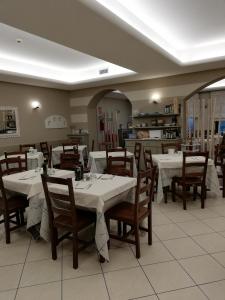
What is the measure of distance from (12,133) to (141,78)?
405 centimetres

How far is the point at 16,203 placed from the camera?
10.4 ft

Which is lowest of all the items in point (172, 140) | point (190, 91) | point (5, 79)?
point (172, 140)

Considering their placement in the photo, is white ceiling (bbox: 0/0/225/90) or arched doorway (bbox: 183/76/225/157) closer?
white ceiling (bbox: 0/0/225/90)

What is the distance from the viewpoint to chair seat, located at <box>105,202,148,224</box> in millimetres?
2621

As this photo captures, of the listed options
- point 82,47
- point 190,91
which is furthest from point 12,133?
point 190,91

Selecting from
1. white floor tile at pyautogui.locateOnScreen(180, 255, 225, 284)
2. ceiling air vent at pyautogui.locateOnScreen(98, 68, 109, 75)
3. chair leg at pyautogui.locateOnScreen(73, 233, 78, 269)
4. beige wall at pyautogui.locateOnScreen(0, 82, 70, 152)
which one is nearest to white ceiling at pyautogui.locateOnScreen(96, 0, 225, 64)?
ceiling air vent at pyautogui.locateOnScreen(98, 68, 109, 75)

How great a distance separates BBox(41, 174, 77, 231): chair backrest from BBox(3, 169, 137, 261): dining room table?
0.14m

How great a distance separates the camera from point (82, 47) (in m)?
3.87

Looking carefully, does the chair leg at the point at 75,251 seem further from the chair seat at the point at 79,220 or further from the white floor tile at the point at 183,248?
the white floor tile at the point at 183,248

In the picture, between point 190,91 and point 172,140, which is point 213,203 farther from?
point 190,91

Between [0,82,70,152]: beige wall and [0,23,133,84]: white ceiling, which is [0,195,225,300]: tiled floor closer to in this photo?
[0,23,133,84]: white ceiling

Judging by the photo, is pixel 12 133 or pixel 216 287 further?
pixel 12 133

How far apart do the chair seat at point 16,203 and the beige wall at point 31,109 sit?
3631 mm

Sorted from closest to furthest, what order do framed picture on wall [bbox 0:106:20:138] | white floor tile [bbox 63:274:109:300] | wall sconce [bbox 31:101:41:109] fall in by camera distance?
white floor tile [bbox 63:274:109:300]
framed picture on wall [bbox 0:106:20:138]
wall sconce [bbox 31:101:41:109]
